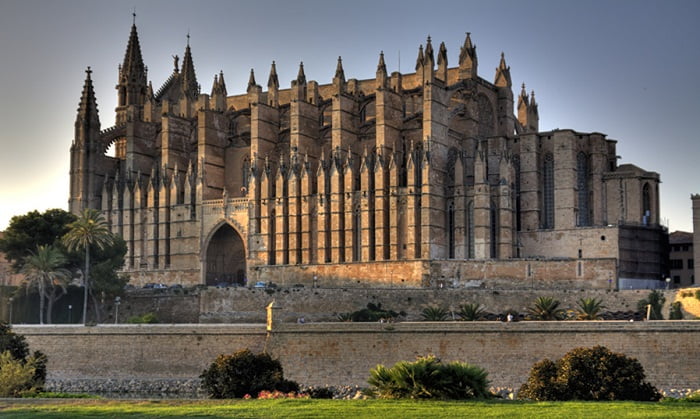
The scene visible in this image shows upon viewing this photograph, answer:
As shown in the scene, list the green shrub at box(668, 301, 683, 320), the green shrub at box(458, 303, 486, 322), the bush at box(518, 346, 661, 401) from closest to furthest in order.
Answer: the bush at box(518, 346, 661, 401)
the green shrub at box(458, 303, 486, 322)
the green shrub at box(668, 301, 683, 320)

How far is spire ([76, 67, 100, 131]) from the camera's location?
7344 cm

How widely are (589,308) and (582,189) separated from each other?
56.0ft

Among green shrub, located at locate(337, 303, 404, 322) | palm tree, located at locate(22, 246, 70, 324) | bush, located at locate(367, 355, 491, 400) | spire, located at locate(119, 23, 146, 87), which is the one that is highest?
spire, located at locate(119, 23, 146, 87)

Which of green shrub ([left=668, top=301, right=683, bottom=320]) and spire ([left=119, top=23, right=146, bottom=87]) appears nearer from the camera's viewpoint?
green shrub ([left=668, top=301, right=683, bottom=320])

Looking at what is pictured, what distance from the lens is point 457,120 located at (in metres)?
63.2

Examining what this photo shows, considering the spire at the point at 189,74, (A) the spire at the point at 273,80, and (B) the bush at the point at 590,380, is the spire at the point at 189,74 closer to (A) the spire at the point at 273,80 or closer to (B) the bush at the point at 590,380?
(A) the spire at the point at 273,80

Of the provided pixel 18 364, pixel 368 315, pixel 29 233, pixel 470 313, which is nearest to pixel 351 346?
pixel 470 313

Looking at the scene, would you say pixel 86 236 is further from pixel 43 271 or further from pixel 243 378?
Result: pixel 243 378

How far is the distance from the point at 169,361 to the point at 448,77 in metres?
32.4

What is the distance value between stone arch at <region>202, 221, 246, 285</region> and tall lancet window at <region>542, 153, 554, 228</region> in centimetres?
2074

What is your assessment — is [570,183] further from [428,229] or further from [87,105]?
[87,105]

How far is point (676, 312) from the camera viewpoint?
1816 inches

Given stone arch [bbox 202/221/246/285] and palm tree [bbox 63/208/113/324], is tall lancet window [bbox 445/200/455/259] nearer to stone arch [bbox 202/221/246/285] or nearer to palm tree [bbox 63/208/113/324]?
stone arch [bbox 202/221/246/285]

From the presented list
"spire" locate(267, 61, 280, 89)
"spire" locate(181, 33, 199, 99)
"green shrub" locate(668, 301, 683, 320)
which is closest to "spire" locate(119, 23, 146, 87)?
"spire" locate(181, 33, 199, 99)
